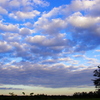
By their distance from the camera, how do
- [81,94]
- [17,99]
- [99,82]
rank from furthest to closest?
[99,82], [81,94], [17,99]

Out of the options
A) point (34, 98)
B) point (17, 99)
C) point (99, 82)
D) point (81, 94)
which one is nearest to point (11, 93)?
point (17, 99)

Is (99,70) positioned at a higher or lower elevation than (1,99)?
higher

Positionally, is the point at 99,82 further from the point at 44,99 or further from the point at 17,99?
the point at 17,99

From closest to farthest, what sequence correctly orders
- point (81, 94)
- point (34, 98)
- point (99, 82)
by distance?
point (34, 98) < point (81, 94) < point (99, 82)

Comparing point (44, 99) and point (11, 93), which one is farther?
point (44, 99)

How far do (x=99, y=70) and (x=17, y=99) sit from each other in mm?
53271

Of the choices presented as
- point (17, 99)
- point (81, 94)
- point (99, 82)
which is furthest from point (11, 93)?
point (99, 82)

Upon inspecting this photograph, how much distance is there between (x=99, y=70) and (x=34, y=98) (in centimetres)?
4947

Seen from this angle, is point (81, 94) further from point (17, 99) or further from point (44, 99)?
point (17, 99)

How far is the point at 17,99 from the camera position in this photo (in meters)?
26.5

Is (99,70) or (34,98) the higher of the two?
(99,70)

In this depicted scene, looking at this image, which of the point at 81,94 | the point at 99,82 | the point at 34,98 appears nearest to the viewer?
the point at 34,98

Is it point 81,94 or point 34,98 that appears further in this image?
point 81,94

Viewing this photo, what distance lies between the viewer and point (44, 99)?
29.8 metres
